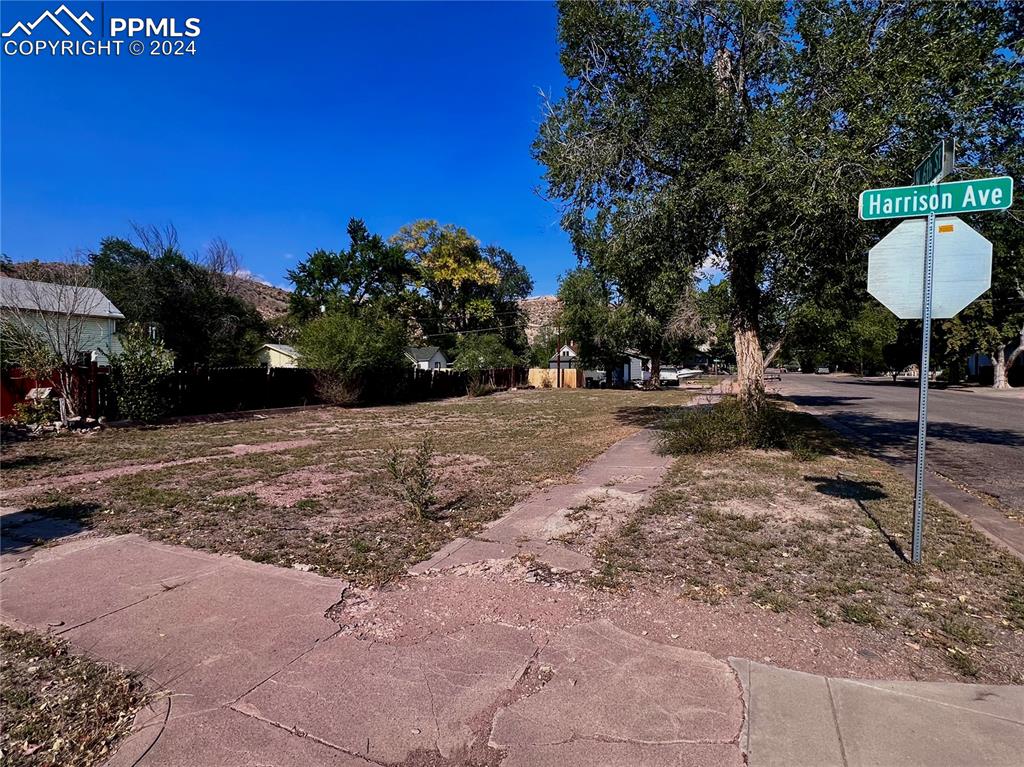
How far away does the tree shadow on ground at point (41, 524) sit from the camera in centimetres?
475

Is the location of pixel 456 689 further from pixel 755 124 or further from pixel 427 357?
pixel 427 357

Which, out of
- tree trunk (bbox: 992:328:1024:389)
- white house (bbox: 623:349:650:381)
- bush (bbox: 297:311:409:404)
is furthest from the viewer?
white house (bbox: 623:349:650:381)

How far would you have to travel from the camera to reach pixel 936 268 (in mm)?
3863

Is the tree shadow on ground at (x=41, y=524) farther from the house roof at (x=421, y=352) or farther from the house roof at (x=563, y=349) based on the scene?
the house roof at (x=421, y=352)

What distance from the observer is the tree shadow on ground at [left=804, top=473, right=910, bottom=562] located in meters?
5.55

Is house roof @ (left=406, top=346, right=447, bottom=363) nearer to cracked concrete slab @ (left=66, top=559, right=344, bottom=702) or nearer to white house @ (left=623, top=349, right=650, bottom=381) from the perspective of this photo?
white house @ (left=623, top=349, right=650, bottom=381)

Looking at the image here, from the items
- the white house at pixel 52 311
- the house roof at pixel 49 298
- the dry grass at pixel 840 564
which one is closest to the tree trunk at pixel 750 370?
the dry grass at pixel 840 564

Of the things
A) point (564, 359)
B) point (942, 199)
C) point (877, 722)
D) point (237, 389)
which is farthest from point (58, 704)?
point (564, 359)

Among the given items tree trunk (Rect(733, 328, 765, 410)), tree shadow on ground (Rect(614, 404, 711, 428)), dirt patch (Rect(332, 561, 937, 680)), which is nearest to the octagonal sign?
dirt patch (Rect(332, 561, 937, 680))

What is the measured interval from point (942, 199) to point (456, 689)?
4.55 m

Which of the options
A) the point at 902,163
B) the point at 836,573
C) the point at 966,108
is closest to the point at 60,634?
the point at 836,573

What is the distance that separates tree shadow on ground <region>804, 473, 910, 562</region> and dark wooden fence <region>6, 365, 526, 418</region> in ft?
53.6

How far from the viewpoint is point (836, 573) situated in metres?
3.96

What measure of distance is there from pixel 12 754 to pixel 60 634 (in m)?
1.15
